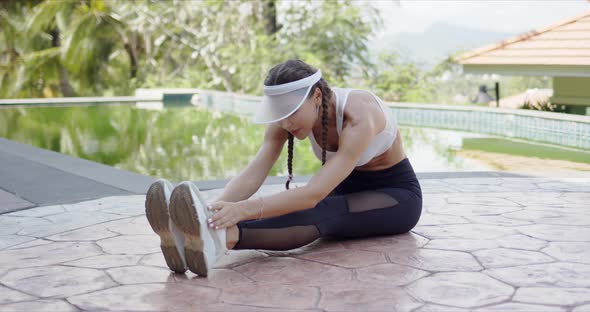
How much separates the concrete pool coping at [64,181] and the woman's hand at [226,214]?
2142mm

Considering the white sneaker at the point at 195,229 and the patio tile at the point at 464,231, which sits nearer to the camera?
the white sneaker at the point at 195,229

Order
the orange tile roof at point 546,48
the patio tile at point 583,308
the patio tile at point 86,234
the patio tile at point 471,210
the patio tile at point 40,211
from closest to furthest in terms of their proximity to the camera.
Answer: the patio tile at point 583,308
the patio tile at point 86,234
the patio tile at point 471,210
the patio tile at point 40,211
the orange tile roof at point 546,48

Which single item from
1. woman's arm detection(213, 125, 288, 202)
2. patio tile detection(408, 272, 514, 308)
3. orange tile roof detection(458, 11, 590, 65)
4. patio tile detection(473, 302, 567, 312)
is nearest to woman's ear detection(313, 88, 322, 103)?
woman's arm detection(213, 125, 288, 202)

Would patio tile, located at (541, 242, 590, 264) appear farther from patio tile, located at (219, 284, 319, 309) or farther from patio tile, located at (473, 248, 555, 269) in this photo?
patio tile, located at (219, 284, 319, 309)

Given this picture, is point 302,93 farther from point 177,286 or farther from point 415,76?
point 415,76

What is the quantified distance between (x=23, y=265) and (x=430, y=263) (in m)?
1.80

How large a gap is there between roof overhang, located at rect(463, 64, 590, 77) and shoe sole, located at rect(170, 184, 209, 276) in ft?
28.5

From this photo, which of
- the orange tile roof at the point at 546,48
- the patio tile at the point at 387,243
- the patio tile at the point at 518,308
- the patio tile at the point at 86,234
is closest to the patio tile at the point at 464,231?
the patio tile at the point at 387,243

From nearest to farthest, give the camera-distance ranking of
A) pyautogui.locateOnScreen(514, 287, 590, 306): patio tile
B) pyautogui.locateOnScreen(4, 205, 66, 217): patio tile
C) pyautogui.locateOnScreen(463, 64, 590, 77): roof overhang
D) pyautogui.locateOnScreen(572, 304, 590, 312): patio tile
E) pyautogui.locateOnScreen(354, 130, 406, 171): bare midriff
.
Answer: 1. pyautogui.locateOnScreen(572, 304, 590, 312): patio tile
2. pyautogui.locateOnScreen(514, 287, 590, 306): patio tile
3. pyautogui.locateOnScreen(354, 130, 406, 171): bare midriff
4. pyautogui.locateOnScreen(4, 205, 66, 217): patio tile
5. pyautogui.locateOnScreen(463, 64, 590, 77): roof overhang

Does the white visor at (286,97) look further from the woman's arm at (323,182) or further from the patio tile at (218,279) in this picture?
the patio tile at (218,279)

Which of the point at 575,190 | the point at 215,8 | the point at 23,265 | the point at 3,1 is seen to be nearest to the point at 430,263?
the point at 23,265

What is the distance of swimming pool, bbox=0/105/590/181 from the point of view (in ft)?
24.1

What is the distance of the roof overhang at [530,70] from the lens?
10336 millimetres

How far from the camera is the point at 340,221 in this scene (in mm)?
3357
